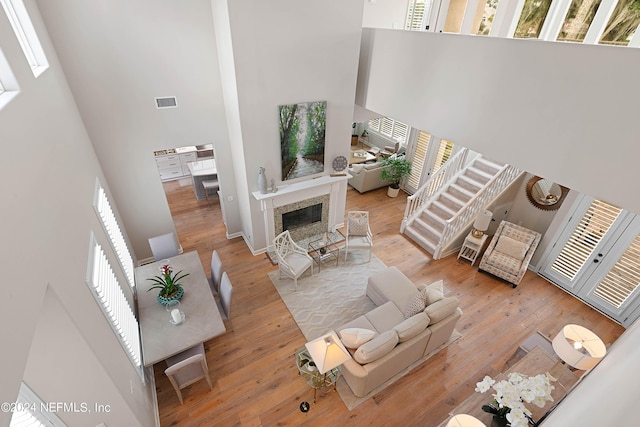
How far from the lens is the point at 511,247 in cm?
655

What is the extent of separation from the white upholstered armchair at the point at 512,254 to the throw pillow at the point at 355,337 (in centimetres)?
376

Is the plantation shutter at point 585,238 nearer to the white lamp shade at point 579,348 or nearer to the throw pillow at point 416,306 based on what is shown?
the white lamp shade at point 579,348

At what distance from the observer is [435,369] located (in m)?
4.90

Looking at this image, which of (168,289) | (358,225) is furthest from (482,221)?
(168,289)

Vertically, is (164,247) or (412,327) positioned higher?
(412,327)

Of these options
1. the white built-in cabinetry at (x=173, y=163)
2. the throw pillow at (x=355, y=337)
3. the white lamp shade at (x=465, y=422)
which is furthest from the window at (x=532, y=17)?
the white built-in cabinetry at (x=173, y=163)

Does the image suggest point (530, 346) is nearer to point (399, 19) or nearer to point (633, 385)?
point (633, 385)

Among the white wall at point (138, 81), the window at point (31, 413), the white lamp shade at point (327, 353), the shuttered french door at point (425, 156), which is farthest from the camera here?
the shuttered french door at point (425, 156)

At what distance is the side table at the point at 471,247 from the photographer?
680cm

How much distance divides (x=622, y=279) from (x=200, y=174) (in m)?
9.80

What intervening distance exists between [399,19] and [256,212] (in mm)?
6200

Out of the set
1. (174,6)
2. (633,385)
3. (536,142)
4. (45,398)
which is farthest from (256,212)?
(633,385)

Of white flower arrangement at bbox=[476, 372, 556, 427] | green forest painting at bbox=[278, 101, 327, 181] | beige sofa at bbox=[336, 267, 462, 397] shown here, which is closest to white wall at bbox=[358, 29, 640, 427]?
white flower arrangement at bbox=[476, 372, 556, 427]

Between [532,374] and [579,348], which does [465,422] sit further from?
[579,348]
